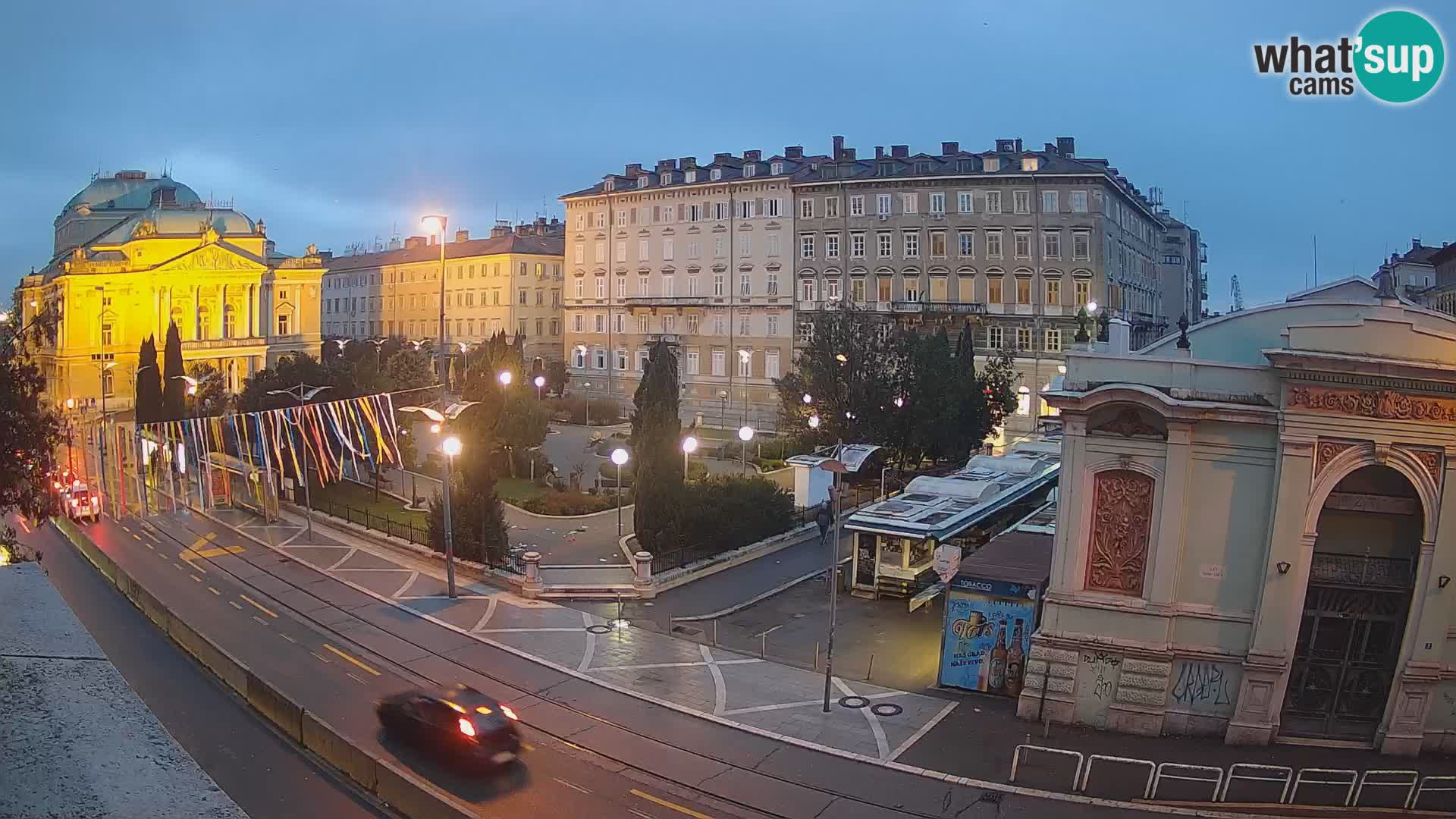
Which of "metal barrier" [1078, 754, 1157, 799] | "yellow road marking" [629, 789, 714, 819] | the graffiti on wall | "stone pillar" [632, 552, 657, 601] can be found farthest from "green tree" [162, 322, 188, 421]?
the graffiti on wall

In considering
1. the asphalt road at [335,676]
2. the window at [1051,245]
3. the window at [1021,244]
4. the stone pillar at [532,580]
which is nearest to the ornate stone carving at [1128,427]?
the asphalt road at [335,676]

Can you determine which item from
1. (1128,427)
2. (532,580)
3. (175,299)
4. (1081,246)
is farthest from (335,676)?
(175,299)

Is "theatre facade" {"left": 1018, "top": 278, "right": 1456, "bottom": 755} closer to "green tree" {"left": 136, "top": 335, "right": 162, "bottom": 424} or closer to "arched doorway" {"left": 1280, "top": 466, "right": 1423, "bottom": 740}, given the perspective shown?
"arched doorway" {"left": 1280, "top": 466, "right": 1423, "bottom": 740}

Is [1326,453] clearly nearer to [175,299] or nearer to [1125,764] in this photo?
[1125,764]

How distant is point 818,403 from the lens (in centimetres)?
4928

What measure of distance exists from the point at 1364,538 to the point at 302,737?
2011 centimetres

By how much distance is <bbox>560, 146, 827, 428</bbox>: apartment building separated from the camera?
242 ft

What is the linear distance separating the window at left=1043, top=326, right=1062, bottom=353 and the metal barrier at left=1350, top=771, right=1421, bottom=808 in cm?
4777

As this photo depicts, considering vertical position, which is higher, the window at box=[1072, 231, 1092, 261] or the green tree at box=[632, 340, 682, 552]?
the window at box=[1072, 231, 1092, 261]

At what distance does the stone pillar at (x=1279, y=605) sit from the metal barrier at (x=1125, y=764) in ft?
8.37

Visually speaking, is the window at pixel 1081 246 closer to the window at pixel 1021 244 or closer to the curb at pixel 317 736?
the window at pixel 1021 244

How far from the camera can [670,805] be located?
54.6 feet

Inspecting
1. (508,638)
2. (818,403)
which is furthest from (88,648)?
(818,403)

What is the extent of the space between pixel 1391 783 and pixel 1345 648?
315 cm
